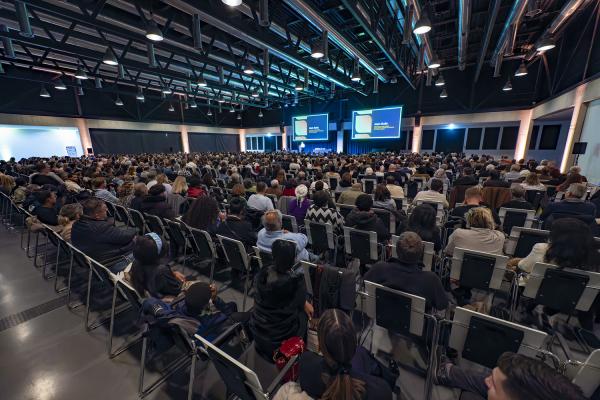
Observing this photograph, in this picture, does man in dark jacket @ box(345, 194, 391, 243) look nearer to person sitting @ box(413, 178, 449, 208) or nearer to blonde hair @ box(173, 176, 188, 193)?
person sitting @ box(413, 178, 449, 208)

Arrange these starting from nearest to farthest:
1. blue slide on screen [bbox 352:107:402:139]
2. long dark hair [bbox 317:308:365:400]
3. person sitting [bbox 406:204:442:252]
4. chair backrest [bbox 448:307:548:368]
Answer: long dark hair [bbox 317:308:365:400], chair backrest [bbox 448:307:548:368], person sitting [bbox 406:204:442:252], blue slide on screen [bbox 352:107:402:139]

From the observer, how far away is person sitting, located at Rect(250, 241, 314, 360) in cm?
165

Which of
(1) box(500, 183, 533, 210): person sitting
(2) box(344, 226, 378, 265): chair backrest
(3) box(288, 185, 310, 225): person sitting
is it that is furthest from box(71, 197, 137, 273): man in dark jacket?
(1) box(500, 183, 533, 210): person sitting

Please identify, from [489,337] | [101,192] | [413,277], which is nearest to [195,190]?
[101,192]

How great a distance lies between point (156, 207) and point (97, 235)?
4.43 ft

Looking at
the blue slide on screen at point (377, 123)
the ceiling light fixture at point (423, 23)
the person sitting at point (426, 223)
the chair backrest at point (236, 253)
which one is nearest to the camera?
the chair backrest at point (236, 253)

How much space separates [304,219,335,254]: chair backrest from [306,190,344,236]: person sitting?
185mm

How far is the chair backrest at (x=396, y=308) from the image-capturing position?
70.1 inches

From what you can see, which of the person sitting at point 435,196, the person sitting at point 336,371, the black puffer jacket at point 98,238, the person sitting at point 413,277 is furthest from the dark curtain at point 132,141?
the person sitting at point 336,371

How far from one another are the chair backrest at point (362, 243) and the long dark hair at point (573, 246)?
5.13 feet

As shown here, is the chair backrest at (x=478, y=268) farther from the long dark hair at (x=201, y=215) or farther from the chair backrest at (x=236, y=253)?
the long dark hair at (x=201, y=215)

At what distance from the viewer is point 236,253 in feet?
9.40

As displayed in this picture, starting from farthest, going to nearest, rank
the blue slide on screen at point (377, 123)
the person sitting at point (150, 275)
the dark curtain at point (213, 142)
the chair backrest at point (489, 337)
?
1. the dark curtain at point (213, 142)
2. the blue slide on screen at point (377, 123)
3. the person sitting at point (150, 275)
4. the chair backrest at point (489, 337)

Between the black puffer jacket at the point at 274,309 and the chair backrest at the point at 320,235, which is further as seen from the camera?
the chair backrest at the point at 320,235
